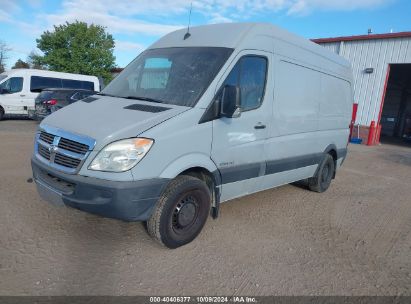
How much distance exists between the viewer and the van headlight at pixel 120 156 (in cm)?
315

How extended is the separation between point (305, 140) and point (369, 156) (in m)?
8.27

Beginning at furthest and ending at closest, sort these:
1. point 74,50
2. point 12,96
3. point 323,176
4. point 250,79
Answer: point 74,50 → point 12,96 → point 323,176 → point 250,79

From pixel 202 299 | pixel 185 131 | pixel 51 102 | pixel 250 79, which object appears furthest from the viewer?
pixel 51 102

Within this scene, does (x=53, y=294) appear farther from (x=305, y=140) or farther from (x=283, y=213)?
(x=305, y=140)

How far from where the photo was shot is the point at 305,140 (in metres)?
5.40

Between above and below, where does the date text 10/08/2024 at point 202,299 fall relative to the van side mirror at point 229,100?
below

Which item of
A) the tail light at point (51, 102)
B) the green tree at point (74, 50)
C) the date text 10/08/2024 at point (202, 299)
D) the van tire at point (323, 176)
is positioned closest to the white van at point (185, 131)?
the date text 10/08/2024 at point (202, 299)

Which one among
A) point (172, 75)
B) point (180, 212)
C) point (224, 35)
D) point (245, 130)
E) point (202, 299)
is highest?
point (224, 35)

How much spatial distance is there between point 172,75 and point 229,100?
848 millimetres

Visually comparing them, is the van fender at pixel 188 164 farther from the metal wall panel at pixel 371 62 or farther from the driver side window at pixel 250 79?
the metal wall panel at pixel 371 62

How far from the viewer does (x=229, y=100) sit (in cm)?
365

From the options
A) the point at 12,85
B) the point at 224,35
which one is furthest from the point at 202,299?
the point at 12,85

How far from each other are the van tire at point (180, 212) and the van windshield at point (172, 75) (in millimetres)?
870

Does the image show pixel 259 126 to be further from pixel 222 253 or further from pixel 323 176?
pixel 323 176
